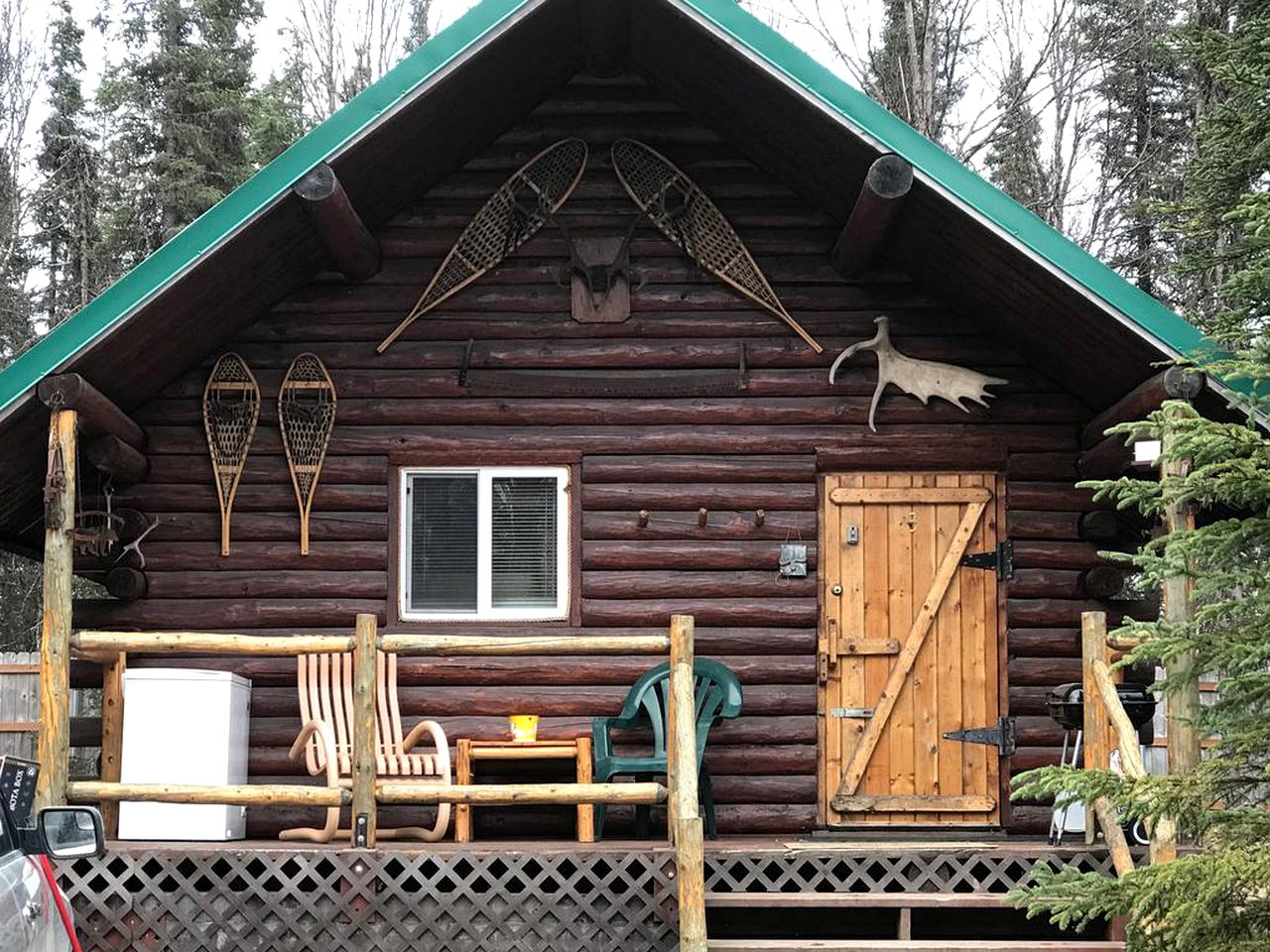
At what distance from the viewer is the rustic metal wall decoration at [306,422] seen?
9578 mm

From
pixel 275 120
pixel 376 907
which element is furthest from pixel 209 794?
pixel 275 120

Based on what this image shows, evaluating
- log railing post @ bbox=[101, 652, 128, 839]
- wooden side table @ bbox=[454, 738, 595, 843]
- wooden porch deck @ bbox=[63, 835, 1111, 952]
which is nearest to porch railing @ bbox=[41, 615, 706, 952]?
wooden porch deck @ bbox=[63, 835, 1111, 952]

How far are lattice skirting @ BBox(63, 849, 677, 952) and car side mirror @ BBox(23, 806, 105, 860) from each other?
268cm

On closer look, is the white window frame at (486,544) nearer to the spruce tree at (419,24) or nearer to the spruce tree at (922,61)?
the spruce tree at (922,61)

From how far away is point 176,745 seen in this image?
8.64 meters

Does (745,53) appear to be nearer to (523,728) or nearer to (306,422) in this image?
(306,422)

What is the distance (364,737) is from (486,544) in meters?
2.10

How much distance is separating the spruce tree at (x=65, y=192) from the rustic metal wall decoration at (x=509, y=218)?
16.3 meters

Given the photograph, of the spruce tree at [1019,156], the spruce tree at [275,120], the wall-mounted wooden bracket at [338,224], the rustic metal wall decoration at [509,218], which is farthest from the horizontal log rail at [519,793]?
the spruce tree at [275,120]

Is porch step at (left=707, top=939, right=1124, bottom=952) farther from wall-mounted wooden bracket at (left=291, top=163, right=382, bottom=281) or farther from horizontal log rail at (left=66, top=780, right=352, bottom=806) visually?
wall-mounted wooden bracket at (left=291, top=163, right=382, bottom=281)

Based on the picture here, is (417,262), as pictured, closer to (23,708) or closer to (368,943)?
(368,943)

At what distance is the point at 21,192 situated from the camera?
25422mm

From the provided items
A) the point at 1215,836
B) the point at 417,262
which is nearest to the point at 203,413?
the point at 417,262

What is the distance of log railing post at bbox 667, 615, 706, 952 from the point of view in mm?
7039
